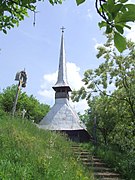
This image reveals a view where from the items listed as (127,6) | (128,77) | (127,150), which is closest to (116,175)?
(127,150)

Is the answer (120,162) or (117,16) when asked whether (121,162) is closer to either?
(120,162)

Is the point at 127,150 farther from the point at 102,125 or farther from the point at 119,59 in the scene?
the point at 102,125

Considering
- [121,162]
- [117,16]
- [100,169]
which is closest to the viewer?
[117,16]

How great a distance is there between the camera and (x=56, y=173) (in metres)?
6.15

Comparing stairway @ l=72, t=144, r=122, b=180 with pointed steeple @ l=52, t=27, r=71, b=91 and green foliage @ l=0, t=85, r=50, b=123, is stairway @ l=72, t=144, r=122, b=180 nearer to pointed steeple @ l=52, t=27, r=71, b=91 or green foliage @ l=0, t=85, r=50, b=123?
pointed steeple @ l=52, t=27, r=71, b=91

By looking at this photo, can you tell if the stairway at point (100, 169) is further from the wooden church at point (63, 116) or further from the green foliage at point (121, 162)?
the wooden church at point (63, 116)

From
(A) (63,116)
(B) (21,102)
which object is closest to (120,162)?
(A) (63,116)

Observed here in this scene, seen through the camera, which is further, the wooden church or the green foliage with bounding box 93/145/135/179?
the wooden church

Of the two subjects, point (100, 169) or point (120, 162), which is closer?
point (100, 169)

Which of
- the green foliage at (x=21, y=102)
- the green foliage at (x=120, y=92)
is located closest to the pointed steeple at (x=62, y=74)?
the green foliage at (x=21, y=102)

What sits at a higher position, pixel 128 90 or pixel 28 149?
pixel 128 90

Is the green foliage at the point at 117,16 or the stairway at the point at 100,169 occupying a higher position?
the green foliage at the point at 117,16

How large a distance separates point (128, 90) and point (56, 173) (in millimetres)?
7808

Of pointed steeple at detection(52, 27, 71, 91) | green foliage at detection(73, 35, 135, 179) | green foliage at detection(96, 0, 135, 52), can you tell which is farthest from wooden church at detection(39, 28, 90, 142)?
green foliage at detection(96, 0, 135, 52)
